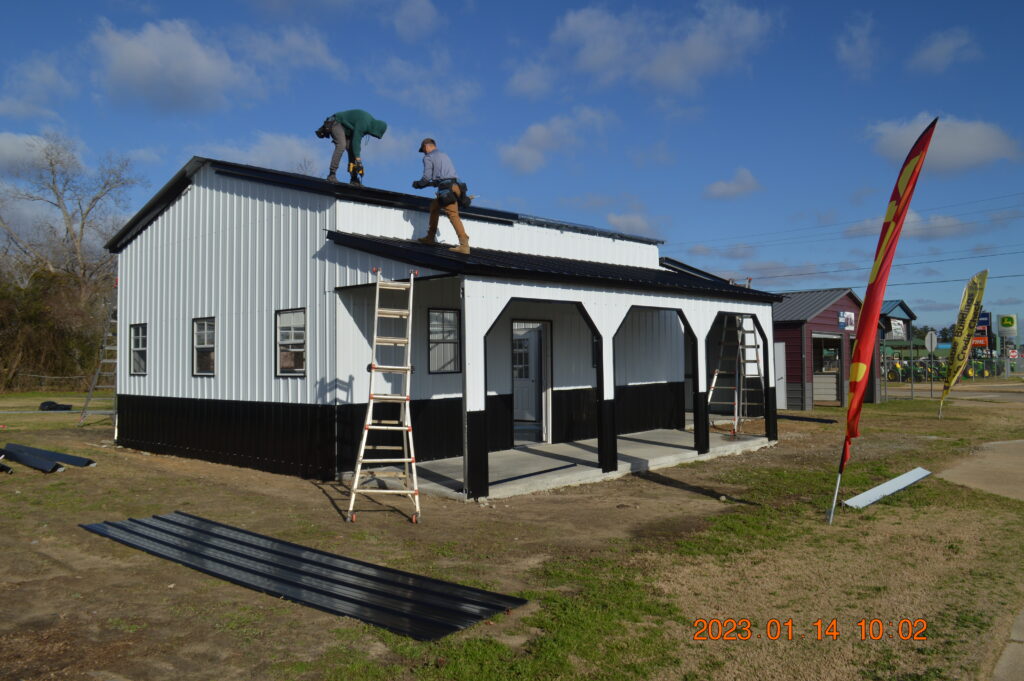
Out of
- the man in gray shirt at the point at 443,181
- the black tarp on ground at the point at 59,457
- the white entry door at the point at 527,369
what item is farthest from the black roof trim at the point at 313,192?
the black tarp on ground at the point at 59,457

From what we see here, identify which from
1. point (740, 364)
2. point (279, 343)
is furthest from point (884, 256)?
point (740, 364)

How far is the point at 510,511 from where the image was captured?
814 centimetres

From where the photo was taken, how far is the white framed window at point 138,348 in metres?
13.8

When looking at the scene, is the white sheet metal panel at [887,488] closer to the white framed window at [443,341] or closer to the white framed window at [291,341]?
the white framed window at [443,341]

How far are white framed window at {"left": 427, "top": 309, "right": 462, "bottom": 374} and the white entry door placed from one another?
212 cm

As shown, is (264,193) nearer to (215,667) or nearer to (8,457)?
(8,457)

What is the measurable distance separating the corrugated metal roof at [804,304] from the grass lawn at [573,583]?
13375 mm

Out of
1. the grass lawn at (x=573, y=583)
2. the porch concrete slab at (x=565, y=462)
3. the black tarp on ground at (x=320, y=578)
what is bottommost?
the grass lawn at (x=573, y=583)

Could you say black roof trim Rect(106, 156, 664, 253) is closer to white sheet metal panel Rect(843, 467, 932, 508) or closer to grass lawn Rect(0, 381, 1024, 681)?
grass lawn Rect(0, 381, 1024, 681)

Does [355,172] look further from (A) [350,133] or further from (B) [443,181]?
(B) [443,181]

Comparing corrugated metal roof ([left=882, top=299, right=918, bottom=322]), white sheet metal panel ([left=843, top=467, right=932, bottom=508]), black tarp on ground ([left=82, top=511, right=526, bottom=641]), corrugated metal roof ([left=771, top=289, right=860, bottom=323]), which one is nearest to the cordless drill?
black tarp on ground ([left=82, top=511, right=526, bottom=641])

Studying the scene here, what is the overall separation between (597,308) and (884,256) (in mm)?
4131

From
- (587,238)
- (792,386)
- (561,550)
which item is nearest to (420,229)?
(587,238)

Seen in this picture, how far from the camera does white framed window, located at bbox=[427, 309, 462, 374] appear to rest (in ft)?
36.1
